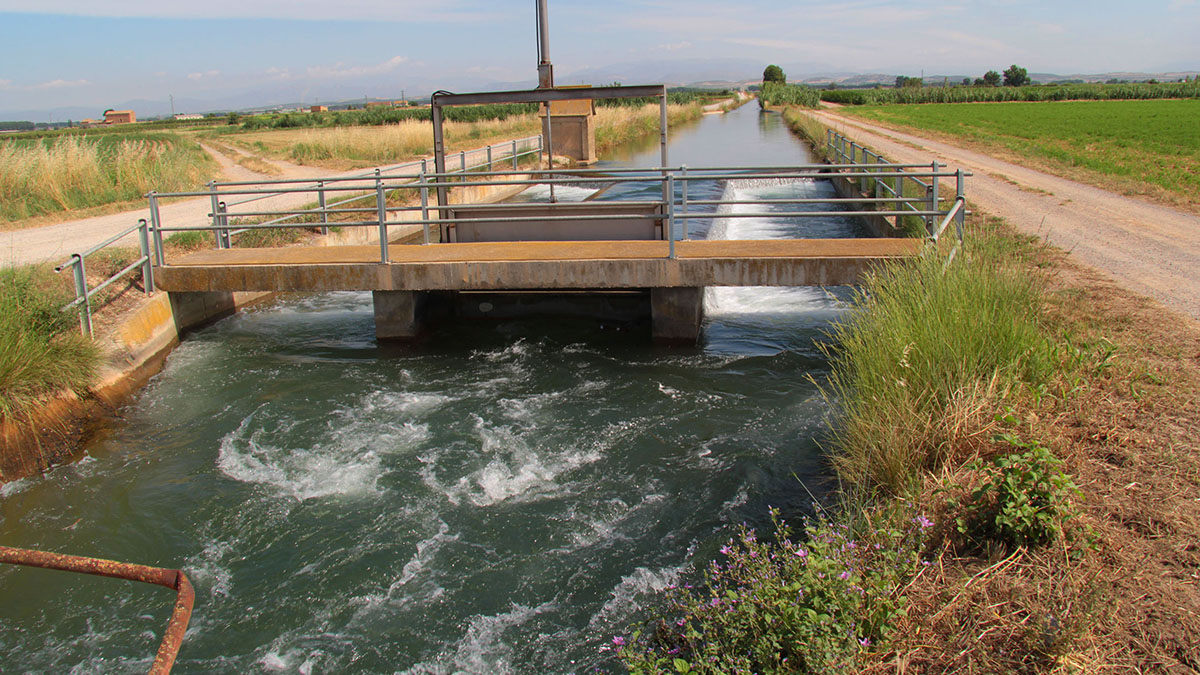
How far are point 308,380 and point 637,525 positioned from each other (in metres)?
5.26

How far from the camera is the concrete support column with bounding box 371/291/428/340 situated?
11438 millimetres

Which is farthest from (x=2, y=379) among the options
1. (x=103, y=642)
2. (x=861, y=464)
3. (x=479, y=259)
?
(x=861, y=464)

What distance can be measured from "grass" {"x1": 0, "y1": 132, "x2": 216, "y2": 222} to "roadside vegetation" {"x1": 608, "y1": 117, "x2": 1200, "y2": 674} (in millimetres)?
17268

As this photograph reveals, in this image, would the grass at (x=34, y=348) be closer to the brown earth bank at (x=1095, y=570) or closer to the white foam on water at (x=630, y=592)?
the white foam on water at (x=630, y=592)

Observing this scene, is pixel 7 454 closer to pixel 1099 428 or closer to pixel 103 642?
pixel 103 642

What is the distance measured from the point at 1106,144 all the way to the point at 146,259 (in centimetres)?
3153

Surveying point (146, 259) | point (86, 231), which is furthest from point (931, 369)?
point (86, 231)

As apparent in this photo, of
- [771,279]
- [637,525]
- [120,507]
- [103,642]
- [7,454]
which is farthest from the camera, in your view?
[771,279]

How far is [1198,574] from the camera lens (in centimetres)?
407

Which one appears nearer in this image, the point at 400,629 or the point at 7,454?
the point at 400,629

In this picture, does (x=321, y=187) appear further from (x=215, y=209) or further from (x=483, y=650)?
(x=483, y=650)

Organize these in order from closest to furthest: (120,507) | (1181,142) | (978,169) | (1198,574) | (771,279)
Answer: (1198,574)
(120,507)
(771,279)
(978,169)
(1181,142)

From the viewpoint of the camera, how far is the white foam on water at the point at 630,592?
5.41 meters

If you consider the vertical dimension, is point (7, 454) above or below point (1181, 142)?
below
